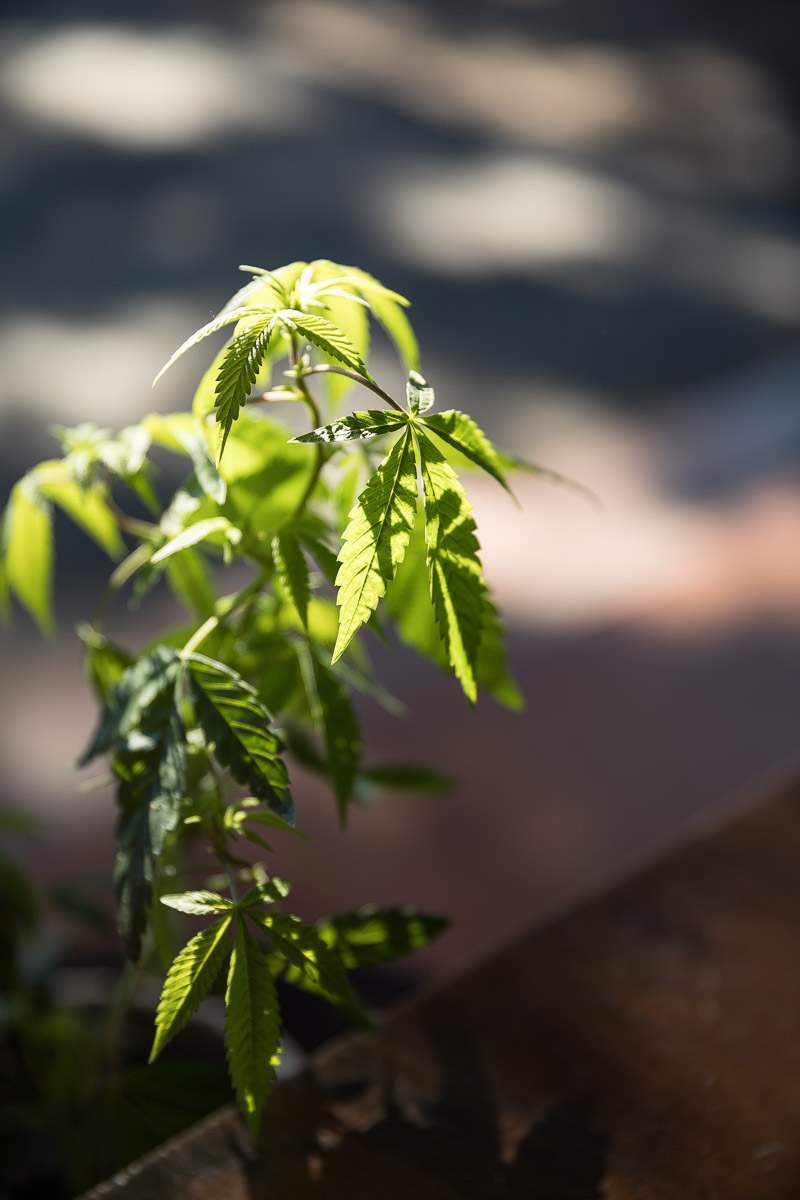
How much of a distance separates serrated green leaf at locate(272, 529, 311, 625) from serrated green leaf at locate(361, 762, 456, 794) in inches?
7.0

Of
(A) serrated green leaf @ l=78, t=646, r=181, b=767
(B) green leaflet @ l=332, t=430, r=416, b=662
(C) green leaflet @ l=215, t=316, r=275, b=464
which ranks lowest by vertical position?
(A) serrated green leaf @ l=78, t=646, r=181, b=767

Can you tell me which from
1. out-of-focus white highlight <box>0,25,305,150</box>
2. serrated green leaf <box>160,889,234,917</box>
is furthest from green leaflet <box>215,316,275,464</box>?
out-of-focus white highlight <box>0,25,305,150</box>


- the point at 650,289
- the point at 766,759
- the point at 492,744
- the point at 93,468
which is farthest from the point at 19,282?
the point at 93,468

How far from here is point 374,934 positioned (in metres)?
0.39

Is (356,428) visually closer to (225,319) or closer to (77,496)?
(225,319)

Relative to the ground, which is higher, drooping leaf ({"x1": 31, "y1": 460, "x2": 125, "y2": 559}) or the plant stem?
drooping leaf ({"x1": 31, "y1": 460, "x2": 125, "y2": 559})

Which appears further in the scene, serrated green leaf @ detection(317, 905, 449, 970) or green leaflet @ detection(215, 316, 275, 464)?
serrated green leaf @ detection(317, 905, 449, 970)

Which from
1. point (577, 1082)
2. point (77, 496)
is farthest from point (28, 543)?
point (577, 1082)

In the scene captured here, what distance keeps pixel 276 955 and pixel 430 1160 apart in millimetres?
126

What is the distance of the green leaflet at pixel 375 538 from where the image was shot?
0.28 m

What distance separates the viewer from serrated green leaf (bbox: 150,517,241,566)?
33cm

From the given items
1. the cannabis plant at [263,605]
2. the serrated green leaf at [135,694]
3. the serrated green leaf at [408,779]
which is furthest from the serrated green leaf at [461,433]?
the serrated green leaf at [408,779]

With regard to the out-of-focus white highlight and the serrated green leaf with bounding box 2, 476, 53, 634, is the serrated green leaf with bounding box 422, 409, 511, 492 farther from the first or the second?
the out-of-focus white highlight

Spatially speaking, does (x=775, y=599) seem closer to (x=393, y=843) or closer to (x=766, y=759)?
(x=766, y=759)
